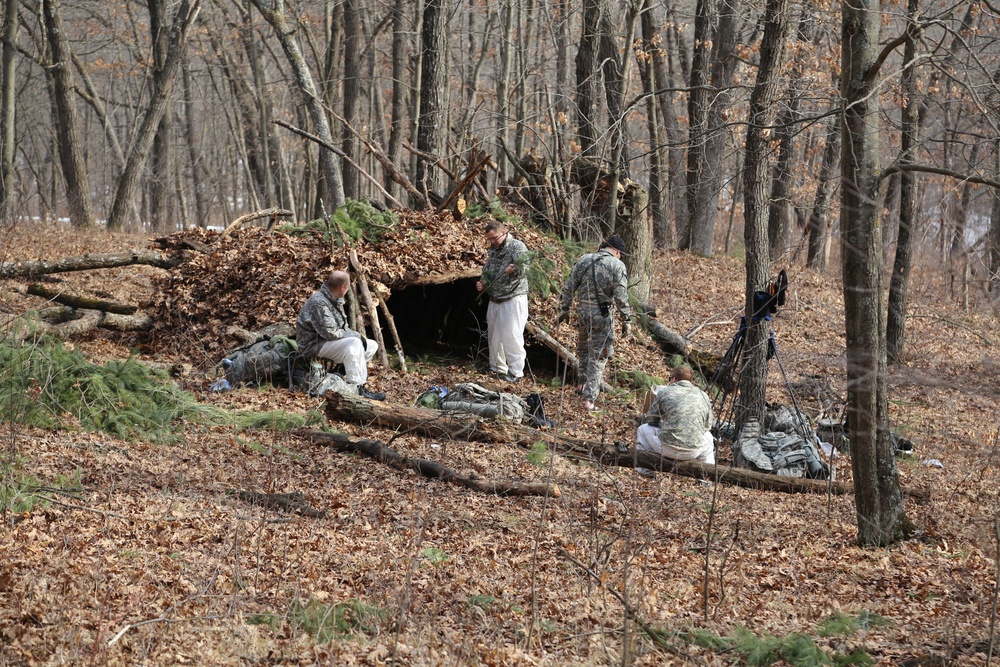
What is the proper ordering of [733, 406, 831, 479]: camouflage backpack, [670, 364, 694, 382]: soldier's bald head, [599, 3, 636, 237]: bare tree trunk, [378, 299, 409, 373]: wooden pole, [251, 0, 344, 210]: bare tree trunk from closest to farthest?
[670, 364, 694, 382]: soldier's bald head → [733, 406, 831, 479]: camouflage backpack → [378, 299, 409, 373]: wooden pole → [599, 3, 636, 237]: bare tree trunk → [251, 0, 344, 210]: bare tree trunk

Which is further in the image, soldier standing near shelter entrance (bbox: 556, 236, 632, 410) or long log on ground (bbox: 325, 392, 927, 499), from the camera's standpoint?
soldier standing near shelter entrance (bbox: 556, 236, 632, 410)

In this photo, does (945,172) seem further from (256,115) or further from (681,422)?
(256,115)

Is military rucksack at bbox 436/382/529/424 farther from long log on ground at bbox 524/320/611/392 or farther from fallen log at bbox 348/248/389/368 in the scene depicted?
long log on ground at bbox 524/320/611/392

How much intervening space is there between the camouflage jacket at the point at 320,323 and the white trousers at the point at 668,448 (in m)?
3.69

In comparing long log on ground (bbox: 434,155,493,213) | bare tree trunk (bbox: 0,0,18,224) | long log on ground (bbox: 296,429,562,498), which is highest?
bare tree trunk (bbox: 0,0,18,224)

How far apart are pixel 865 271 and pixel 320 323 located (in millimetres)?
6385

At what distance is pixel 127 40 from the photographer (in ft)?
104

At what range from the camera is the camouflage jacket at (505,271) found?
12.3 meters

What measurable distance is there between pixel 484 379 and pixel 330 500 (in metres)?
5.07

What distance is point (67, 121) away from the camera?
19.6m

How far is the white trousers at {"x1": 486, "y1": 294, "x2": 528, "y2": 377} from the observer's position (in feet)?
40.8

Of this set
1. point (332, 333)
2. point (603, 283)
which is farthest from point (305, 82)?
point (603, 283)

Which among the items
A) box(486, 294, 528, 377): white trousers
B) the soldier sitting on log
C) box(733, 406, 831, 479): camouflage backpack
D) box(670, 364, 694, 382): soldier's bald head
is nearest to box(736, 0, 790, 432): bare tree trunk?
box(733, 406, 831, 479): camouflage backpack

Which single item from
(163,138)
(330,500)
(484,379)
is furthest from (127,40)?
(330,500)
